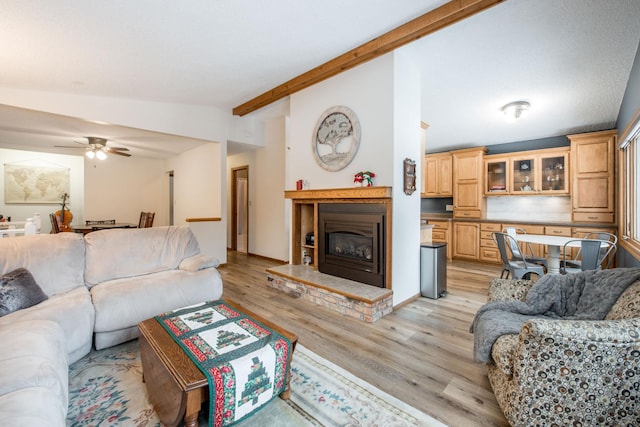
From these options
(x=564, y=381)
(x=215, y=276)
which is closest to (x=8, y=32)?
(x=215, y=276)

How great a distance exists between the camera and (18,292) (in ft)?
6.43

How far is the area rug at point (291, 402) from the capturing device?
1.50 metres

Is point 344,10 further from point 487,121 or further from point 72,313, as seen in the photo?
point 487,121

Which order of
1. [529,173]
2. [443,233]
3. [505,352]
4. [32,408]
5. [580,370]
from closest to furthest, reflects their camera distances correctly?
1. [32,408]
2. [580,370]
3. [505,352]
4. [529,173]
5. [443,233]

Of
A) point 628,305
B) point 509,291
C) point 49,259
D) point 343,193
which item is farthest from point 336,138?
point 49,259

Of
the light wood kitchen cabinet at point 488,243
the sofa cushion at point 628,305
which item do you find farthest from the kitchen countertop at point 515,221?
→ the sofa cushion at point 628,305

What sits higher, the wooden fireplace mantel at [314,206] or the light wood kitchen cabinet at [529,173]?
the light wood kitchen cabinet at [529,173]

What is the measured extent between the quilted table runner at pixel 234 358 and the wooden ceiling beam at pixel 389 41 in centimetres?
285

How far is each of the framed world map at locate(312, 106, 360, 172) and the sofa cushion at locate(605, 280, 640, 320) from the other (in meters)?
2.47

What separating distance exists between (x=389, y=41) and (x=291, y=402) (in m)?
3.20

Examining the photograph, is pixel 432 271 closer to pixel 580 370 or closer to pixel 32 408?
pixel 580 370

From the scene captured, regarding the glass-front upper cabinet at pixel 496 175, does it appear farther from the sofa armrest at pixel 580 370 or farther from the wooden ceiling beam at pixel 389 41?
the sofa armrest at pixel 580 370

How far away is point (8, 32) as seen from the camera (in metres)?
2.33

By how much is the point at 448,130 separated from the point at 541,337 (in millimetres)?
4820
